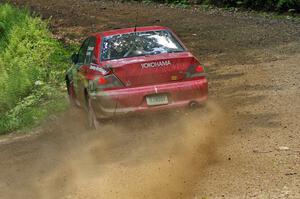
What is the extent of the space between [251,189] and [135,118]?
353 centimetres

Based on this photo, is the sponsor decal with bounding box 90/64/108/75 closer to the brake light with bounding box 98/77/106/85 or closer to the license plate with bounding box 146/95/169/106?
the brake light with bounding box 98/77/106/85

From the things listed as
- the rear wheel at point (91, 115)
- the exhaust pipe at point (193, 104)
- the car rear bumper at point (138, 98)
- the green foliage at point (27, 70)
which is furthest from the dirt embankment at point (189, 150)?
the green foliage at point (27, 70)

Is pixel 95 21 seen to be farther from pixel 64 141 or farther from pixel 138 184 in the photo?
pixel 138 184

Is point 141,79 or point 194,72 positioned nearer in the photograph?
point 141,79

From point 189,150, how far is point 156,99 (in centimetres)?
117

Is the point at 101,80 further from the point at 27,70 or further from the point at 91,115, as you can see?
the point at 27,70

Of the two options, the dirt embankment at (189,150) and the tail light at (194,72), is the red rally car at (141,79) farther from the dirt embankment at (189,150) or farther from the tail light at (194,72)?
the dirt embankment at (189,150)

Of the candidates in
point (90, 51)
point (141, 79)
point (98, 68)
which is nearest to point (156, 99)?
point (141, 79)

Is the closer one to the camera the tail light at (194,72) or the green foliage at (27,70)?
the tail light at (194,72)

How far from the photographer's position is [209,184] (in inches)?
279

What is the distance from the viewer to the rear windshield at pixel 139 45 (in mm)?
9867

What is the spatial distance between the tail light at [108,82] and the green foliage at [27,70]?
3689 millimetres

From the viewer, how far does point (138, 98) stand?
9.28m

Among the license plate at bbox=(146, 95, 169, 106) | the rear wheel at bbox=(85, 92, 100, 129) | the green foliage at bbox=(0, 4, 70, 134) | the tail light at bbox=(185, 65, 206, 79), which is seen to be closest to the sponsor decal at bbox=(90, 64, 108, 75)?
the rear wheel at bbox=(85, 92, 100, 129)
